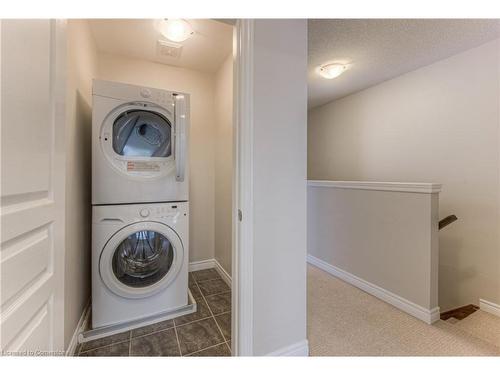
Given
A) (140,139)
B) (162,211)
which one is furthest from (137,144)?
(162,211)

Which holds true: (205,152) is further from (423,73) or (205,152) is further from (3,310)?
(423,73)

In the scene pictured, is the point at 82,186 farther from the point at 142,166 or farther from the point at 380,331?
the point at 380,331

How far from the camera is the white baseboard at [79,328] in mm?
1319

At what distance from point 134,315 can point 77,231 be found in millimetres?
745

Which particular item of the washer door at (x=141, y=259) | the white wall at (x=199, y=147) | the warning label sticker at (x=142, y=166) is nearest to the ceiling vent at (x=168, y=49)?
the white wall at (x=199, y=147)

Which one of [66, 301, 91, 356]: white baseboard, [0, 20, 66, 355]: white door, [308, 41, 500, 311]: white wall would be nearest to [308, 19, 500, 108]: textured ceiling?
[308, 41, 500, 311]: white wall

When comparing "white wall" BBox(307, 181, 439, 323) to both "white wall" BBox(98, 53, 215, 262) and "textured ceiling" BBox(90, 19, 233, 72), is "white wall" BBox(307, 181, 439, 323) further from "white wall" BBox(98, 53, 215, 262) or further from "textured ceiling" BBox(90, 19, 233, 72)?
"textured ceiling" BBox(90, 19, 233, 72)

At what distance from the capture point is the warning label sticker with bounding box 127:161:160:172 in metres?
1.62

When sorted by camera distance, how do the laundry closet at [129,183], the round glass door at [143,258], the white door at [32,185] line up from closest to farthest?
the white door at [32,185] < the laundry closet at [129,183] < the round glass door at [143,258]

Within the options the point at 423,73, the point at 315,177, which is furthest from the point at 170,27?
the point at 315,177

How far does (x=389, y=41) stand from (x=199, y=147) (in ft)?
7.08

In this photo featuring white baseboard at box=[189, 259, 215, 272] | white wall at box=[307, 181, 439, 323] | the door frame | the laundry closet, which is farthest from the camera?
white baseboard at box=[189, 259, 215, 272]

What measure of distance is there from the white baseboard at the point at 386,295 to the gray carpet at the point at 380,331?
4cm

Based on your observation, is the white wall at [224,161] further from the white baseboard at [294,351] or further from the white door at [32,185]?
the white door at [32,185]
